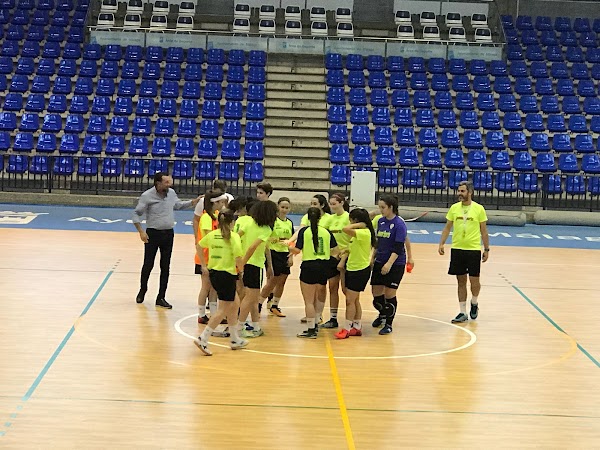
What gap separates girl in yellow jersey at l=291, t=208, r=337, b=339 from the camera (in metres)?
11.4

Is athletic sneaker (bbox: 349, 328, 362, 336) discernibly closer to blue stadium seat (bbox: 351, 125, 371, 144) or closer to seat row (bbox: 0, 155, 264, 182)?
seat row (bbox: 0, 155, 264, 182)

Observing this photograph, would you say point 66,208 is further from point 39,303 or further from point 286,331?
Result: point 286,331

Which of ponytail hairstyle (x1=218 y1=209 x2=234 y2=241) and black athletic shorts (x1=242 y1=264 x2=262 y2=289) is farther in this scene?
black athletic shorts (x1=242 y1=264 x2=262 y2=289)

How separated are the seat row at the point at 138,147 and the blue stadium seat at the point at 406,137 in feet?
14.6

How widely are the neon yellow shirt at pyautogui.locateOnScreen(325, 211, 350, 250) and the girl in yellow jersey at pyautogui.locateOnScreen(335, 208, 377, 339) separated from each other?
14 centimetres

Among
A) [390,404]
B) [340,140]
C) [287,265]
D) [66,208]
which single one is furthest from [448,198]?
[390,404]

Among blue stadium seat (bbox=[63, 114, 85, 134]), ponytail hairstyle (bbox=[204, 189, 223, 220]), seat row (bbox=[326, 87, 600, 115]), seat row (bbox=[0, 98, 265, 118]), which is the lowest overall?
ponytail hairstyle (bbox=[204, 189, 223, 220])

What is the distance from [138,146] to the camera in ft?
89.0

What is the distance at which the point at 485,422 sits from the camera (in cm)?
857

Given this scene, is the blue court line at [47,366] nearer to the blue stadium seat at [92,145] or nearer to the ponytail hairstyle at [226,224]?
the ponytail hairstyle at [226,224]

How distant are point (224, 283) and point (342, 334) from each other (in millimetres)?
1993

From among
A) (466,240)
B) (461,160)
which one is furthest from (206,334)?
(461,160)

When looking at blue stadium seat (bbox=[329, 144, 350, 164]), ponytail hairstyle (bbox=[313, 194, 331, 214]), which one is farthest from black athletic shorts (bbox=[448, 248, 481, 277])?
blue stadium seat (bbox=[329, 144, 350, 164])

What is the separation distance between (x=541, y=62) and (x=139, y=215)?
23208mm
